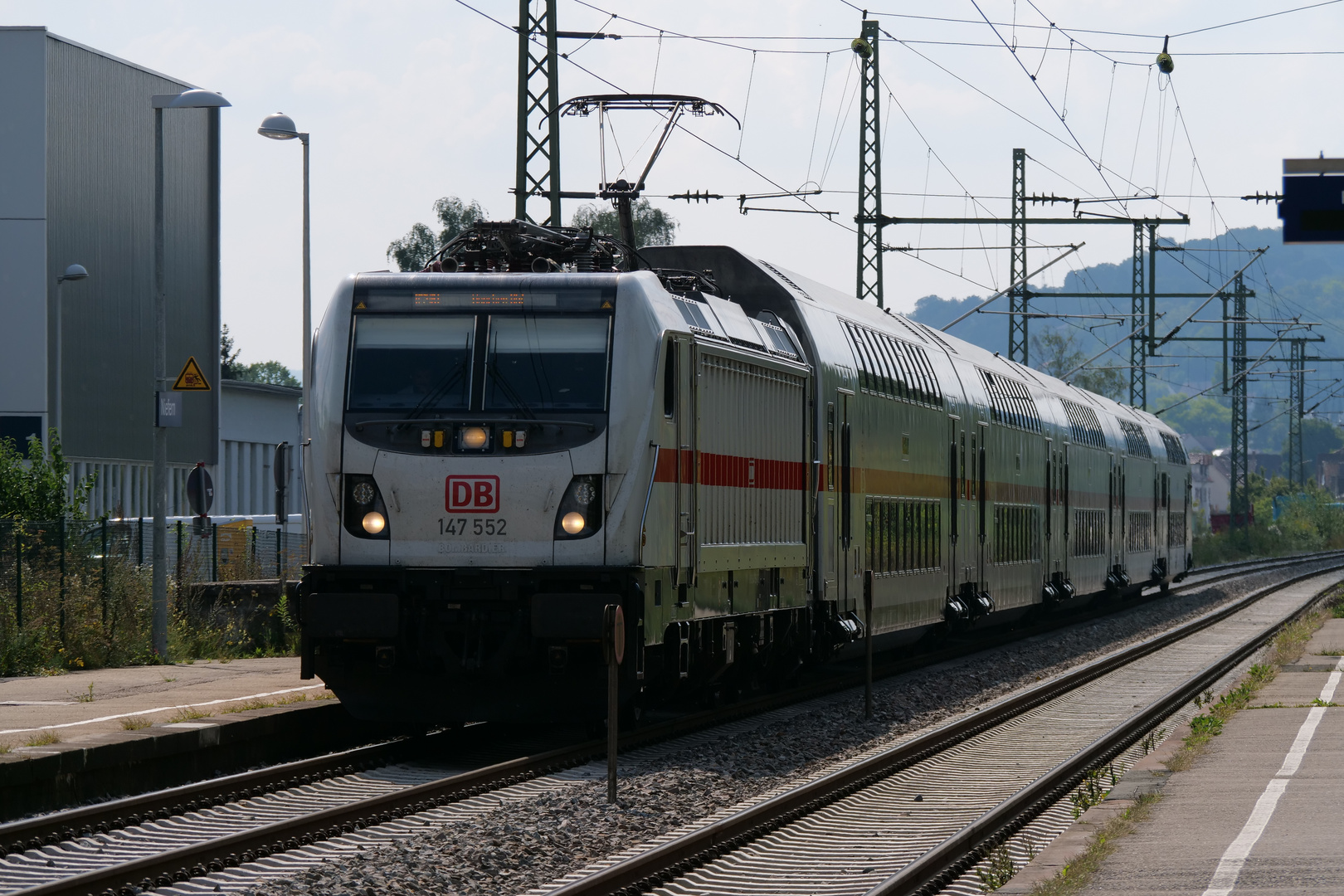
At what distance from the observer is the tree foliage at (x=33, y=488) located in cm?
2256

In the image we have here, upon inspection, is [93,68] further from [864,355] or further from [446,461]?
[446,461]

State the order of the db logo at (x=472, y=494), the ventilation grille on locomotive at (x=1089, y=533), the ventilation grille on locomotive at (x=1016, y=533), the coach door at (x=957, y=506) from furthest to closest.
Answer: the ventilation grille on locomotive at (x=1089, y=533) → the ventilation grille on locomotive at (x=1016, y=533) → the coach door at (x=957, y=506) → the db logo at (x=472, y=494)

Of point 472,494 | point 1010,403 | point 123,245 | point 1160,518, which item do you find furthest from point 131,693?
point 123,245

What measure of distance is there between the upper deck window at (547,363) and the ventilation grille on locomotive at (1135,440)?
96.7ft

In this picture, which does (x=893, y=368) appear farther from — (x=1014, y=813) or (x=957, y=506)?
(x=1014, y=813)

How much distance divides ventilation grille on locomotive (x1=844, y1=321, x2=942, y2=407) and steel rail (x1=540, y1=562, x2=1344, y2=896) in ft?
12.3

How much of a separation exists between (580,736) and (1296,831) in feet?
22.0

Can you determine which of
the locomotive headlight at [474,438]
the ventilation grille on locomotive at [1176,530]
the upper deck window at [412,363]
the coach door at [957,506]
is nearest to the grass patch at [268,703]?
the upper deck window at [412,363]

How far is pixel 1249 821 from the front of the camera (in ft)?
31.7

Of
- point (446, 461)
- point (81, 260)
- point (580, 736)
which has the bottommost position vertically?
point (580, 736)

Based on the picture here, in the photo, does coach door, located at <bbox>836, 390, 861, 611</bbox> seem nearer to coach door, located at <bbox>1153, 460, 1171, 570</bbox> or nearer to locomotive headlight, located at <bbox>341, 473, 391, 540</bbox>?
locomotive headlight, located at <bbox>341, 473, 391, 540</bbox>

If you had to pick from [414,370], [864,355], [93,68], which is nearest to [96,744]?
[414,370]

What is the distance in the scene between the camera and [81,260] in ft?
157

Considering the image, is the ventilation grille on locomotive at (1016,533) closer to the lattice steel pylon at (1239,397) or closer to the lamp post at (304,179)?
the lamp post at (304,179)
